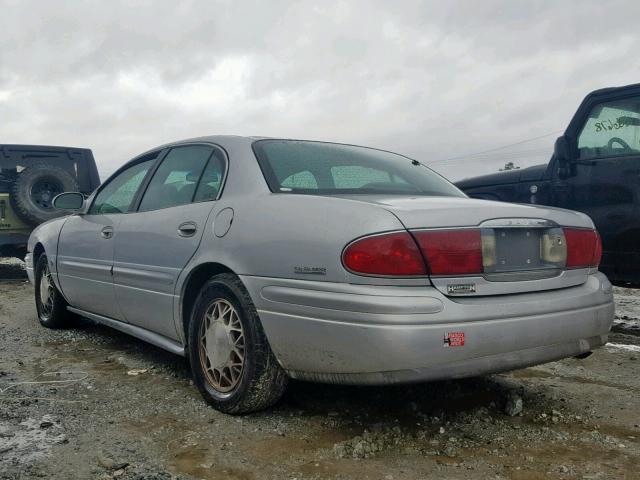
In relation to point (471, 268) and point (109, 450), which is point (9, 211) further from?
point (471, 268)

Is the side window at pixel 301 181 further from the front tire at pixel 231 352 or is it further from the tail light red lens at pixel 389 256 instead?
the tail light red lens at pixel 389 256

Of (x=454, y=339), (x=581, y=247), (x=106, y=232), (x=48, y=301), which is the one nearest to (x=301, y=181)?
(x=454, y=339)

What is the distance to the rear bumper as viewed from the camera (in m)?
2.45

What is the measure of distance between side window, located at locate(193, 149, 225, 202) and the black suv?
3.21 m

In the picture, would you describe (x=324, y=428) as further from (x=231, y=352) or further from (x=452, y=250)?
(x=452, y=250)

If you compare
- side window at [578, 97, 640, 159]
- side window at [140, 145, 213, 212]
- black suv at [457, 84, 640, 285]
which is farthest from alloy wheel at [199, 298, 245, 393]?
side window at [578, 97, 640, 159]

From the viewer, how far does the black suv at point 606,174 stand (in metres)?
4.98

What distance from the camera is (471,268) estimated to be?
2594 mm

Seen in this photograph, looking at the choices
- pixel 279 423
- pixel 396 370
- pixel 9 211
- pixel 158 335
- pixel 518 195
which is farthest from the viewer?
pixel 9 211

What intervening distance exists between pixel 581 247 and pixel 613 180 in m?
2.36

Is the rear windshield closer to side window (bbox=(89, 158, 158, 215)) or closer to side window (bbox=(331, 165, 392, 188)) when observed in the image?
side window (bbox=(331, 165, 392, 188))

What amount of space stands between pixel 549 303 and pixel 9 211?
8.44 meters

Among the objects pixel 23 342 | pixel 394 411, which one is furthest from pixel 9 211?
pixel 394 411

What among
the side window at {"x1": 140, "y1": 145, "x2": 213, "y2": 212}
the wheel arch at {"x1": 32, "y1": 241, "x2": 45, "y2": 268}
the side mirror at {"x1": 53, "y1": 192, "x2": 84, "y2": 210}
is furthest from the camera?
the wheel arch at {"x1": 32, "y1": 241, "x2": 45, "y2": 268}
